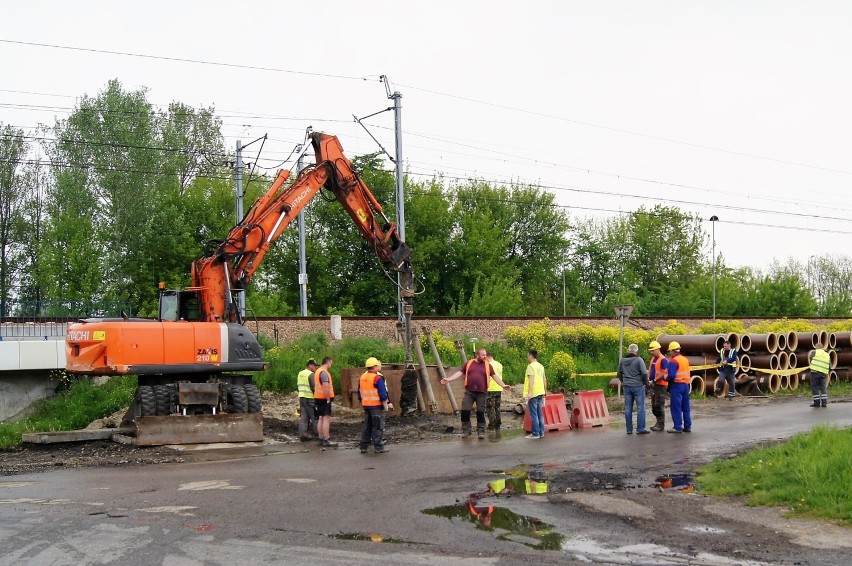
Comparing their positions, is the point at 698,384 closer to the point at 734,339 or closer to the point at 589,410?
the point at 734,339

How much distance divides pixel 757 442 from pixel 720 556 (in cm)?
913

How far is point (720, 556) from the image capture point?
9.05 m

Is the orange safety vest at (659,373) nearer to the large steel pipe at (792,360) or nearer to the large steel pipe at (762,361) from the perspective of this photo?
the large steel pipe at (762,361)

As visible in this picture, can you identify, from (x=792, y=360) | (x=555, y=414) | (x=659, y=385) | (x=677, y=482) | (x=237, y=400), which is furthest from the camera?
(x=792, y=360)

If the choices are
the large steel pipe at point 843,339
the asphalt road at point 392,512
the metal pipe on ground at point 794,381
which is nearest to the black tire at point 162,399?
the asphalt road at point 392,512

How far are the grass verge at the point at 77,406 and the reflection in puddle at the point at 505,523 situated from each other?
1422 cm

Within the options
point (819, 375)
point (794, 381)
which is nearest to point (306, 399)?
point (819, 375)

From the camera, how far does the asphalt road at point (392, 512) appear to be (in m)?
9.31

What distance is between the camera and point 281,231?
22.5m

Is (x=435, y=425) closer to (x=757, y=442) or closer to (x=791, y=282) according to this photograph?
(x=757, y=442)

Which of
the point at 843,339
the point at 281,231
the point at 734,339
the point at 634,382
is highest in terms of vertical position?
the point at 281,231

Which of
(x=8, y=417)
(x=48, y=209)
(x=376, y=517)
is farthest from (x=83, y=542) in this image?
(x=48, y=209)

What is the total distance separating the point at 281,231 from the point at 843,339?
810 inches

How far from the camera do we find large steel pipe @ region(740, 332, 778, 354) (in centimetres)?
3006
